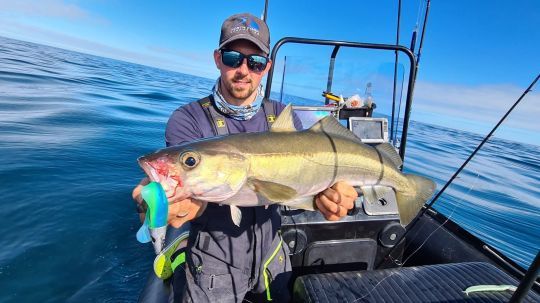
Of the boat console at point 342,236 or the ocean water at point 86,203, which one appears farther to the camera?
the ocean water at point 86,203

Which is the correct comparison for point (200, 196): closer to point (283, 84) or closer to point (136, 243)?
point (283, 84)

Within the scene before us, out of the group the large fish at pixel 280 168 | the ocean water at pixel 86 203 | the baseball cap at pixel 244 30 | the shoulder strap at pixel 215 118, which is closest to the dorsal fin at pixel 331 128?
the large fish at pixel 280 168

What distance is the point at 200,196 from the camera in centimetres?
237

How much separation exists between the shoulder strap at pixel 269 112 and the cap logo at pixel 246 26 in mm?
771

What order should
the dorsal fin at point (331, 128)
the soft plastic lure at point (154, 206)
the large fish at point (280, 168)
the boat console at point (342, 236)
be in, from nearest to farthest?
the soft plastic lure at point (154, 206) < the large fish at point (280, 168) < the dorsal fin at point (331, 128) < the boat console at point (342, 236)

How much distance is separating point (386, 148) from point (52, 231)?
6.97m

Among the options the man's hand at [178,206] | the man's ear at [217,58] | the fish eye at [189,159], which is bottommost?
the man's hand at [178,206]

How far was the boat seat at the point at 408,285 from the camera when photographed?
7.99ft

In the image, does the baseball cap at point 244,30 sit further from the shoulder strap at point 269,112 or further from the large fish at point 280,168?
the large fish at point 280,168

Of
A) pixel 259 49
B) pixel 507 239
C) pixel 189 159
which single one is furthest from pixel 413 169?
pixel 189 159

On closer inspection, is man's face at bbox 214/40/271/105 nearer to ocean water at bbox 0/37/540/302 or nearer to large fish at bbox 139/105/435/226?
large fish at bbox 139/105/435/226

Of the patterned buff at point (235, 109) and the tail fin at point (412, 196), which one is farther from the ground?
the patterned buff at point (235, 109)

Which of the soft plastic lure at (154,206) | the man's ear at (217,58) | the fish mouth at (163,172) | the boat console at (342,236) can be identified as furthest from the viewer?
the boat console at (342,236)

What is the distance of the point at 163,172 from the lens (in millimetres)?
2219
